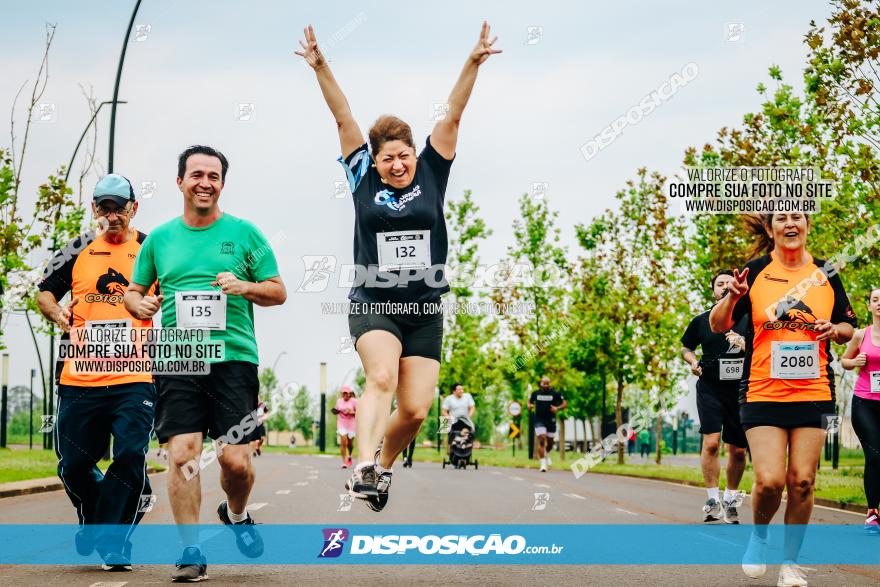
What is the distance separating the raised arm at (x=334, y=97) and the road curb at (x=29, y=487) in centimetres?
948

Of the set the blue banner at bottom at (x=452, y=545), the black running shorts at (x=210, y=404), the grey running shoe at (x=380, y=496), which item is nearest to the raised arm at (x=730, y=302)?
the blue banner at bottom at (x=452, y=545)

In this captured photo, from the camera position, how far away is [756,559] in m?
7.29

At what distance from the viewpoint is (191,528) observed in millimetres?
6805

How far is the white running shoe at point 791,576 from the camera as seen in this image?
22.6 feet

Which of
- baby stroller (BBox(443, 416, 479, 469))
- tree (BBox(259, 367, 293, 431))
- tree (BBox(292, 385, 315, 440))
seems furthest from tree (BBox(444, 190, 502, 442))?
tree (BBox(292, 385, 315, 440))

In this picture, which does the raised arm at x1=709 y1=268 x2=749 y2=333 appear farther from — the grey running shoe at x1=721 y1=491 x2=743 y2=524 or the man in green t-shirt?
the grey running shoe at x1=721 y1=491 x2=743 y2=524

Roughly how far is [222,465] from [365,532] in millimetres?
3488

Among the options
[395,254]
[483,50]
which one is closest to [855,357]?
[483,50]

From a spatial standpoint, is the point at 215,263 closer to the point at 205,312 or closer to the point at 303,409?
the point at 205,312

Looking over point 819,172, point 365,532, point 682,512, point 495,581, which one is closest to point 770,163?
point 819,172

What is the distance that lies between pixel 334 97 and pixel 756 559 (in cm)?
383

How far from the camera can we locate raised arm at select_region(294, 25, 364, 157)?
6934 mm

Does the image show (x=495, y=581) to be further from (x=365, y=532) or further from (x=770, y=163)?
(x=770, y=163)

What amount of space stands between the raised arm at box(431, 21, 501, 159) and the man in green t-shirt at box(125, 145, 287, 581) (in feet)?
4.02
